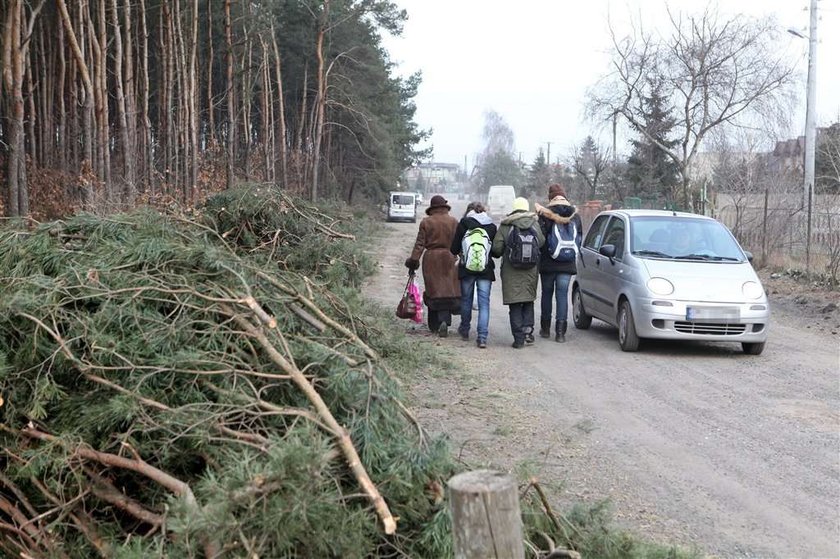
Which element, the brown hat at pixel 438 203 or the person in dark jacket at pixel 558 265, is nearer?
the person in dark jacket at pixel 558 265

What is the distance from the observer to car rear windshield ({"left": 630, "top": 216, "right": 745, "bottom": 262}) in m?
11.3

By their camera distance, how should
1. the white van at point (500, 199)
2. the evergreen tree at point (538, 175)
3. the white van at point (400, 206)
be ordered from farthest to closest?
the evergreen tree at point (538, 175)
the white van at point (400, 206)
the white van at point (500, 199)

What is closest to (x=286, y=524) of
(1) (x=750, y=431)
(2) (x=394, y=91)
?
(1) (x=750, y=431)

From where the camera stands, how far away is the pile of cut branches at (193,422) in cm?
362

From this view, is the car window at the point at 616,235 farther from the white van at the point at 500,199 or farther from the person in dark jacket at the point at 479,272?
the white van at the point at 500,199

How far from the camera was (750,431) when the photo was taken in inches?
288

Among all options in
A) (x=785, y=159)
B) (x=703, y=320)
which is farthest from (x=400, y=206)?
(x=703, y=320)

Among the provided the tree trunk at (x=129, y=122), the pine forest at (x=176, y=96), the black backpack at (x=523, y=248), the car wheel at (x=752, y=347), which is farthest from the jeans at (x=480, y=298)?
the tree trunk at (x=129, y=122)

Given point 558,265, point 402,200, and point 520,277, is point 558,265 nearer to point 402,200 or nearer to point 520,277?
point 520,277

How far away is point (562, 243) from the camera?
11258 mm

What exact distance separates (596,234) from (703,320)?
116 inches

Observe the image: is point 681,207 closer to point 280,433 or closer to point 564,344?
point 564,344

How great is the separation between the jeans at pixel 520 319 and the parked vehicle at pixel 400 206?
176 ft

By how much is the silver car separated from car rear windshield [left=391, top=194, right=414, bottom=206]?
5267 centimetres
